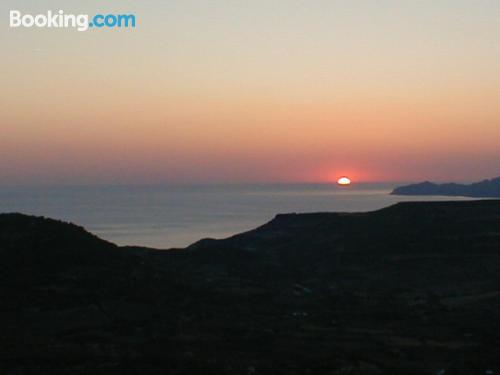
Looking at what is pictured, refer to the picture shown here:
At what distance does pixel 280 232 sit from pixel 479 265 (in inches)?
1096

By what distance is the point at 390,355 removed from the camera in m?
31.0

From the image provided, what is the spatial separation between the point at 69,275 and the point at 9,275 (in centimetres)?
353

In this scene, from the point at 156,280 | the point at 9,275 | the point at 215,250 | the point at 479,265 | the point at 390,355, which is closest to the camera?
the point at 390,355

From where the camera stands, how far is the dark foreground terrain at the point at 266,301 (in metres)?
28.9

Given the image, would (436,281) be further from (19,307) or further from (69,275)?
(19,307)

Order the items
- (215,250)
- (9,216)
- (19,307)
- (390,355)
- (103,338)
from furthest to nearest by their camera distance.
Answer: (215,250) < (9,216) < (19,307) < (103,338) < (390,355)

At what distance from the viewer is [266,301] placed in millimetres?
47781

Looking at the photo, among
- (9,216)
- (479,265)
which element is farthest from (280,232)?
(9,216)

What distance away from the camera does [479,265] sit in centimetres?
6147

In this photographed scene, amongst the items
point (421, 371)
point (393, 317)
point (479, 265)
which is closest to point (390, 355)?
point (421, 371)

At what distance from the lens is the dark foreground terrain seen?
28.9 meters

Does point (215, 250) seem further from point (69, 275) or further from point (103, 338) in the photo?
point (103, 338)

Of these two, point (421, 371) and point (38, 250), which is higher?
point (38, 250)

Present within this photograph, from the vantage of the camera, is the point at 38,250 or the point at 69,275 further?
the point at 38,250
